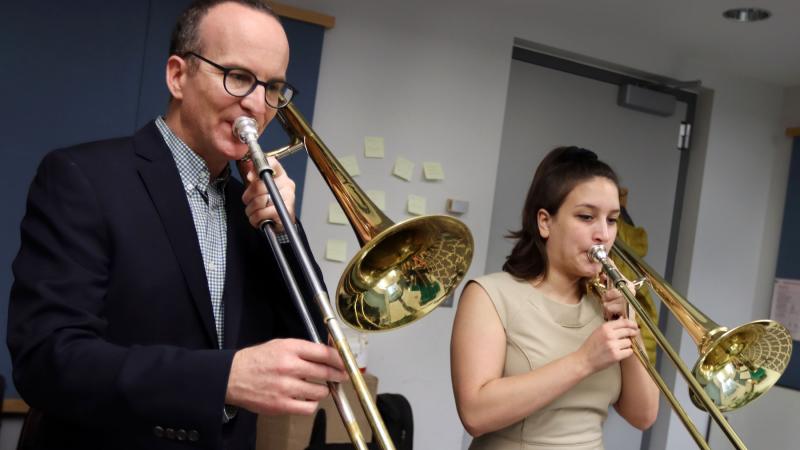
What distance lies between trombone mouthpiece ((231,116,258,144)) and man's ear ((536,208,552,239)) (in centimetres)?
95

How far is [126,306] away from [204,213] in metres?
0.21

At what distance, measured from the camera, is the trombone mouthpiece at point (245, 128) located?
1.05 metres

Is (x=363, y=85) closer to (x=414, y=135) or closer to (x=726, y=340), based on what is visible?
(x=414, y=135)

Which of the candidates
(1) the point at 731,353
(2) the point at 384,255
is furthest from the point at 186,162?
(1) the point at 731,353

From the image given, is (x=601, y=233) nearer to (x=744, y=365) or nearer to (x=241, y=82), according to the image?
(x=744, y=365)

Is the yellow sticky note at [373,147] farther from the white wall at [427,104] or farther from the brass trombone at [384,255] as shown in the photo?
the brass trombone at [384,255]

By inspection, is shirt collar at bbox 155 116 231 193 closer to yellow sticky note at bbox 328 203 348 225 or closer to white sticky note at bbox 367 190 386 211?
yellow sticky note at bbox 328 203 348 225

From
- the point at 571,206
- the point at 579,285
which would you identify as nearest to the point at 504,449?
the point at 579,285

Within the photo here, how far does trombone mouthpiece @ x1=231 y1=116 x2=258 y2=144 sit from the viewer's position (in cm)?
105

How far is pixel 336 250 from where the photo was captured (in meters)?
3.32

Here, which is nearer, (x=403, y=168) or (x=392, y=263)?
(x=392, y=263)

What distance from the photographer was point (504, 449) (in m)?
1.64

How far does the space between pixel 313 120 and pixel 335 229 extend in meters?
0.49

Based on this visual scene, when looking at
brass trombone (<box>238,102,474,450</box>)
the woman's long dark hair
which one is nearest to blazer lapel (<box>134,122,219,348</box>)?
brass trombone (<box>238,102,474,450</box>)
